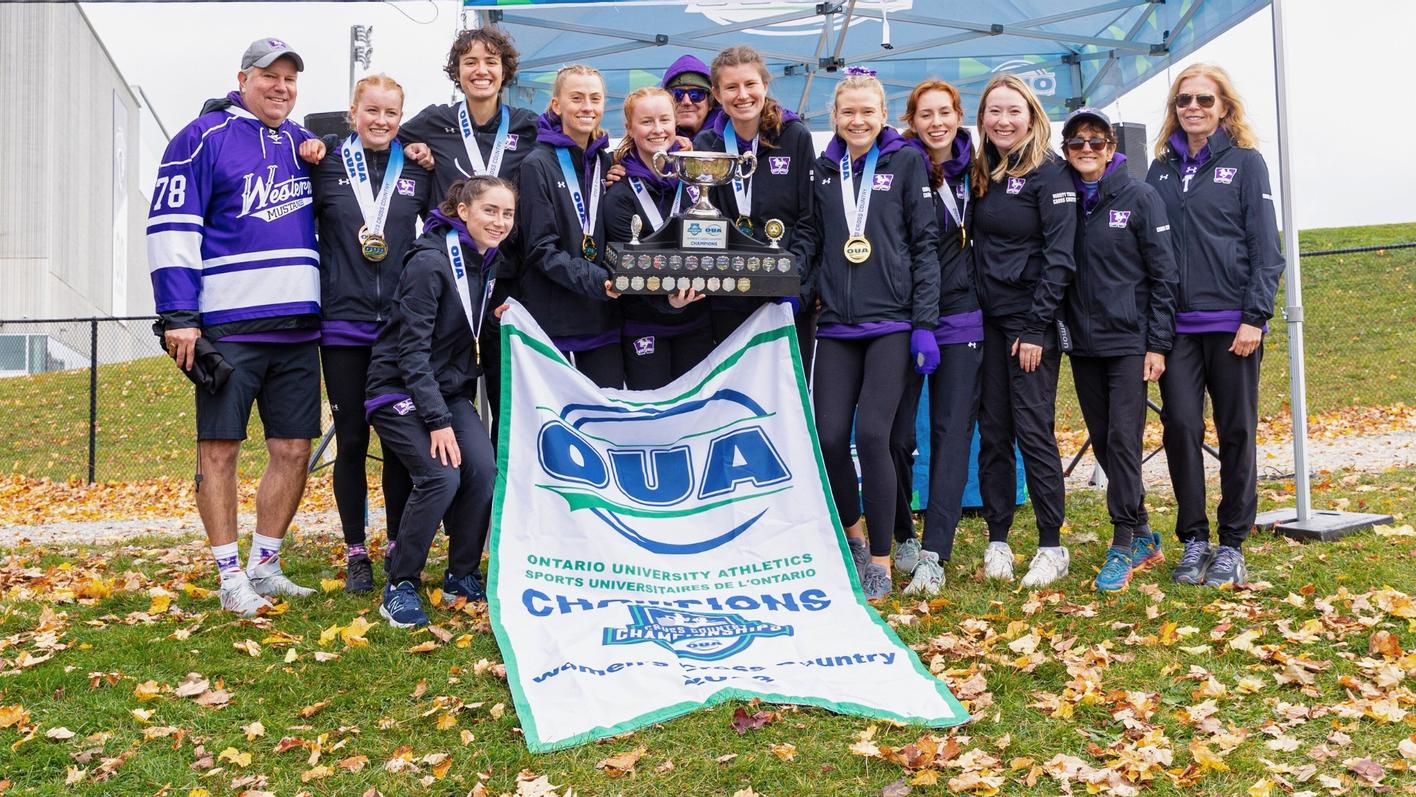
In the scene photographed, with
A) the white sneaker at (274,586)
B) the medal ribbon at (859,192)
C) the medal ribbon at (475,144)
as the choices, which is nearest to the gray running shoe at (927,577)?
the medal ribbon at (859,192)

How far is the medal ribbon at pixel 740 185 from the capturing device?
529 centimetres

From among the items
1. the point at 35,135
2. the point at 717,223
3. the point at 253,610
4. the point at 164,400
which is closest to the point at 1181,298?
the point at 717,223

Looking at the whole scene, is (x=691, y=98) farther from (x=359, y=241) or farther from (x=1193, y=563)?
(x=1193, y=563)

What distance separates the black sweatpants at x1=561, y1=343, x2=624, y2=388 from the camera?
5250 mm

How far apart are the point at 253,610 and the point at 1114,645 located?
372 centimetres

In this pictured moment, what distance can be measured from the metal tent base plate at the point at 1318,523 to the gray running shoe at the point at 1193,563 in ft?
2.29

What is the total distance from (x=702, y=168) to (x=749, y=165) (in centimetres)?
41

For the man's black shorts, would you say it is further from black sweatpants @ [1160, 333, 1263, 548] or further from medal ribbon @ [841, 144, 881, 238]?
black sweatpants @ [1160, 333, 1263, 548]

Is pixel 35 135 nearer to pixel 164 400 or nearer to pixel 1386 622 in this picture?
pixel 164 400

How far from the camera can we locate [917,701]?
12.6 ft

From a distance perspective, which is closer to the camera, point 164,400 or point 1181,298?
point 1181,298

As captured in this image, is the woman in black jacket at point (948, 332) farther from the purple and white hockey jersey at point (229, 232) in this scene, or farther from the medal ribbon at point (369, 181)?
the purple and white hockey jersey at point (229, 232)

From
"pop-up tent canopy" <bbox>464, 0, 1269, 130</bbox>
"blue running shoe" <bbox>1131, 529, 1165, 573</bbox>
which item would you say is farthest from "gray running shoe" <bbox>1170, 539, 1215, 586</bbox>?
"pop-up tent canopy" <bbox>464, 0, 1269, 130</bbox>

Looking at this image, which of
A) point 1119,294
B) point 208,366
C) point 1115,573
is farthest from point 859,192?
point 208,366
